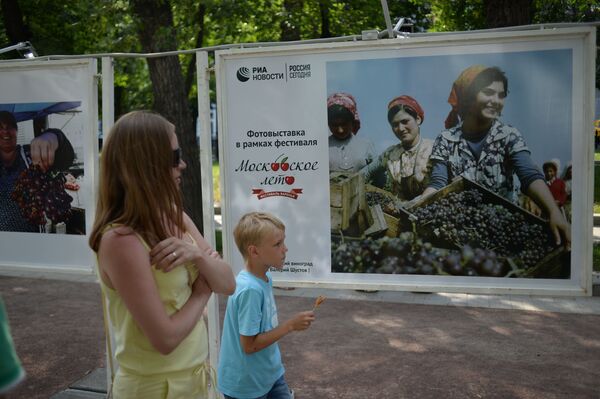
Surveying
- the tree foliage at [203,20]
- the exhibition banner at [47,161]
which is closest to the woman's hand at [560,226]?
the exhibition banner at [47,161]

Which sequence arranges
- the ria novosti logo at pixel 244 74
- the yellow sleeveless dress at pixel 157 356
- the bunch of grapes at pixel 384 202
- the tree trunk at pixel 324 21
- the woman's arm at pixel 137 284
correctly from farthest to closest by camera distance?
the tree trunk at pixel 324 21 → the ria novosti logo at pixel 244 74 → the bunch of grapes at pixel 384 202 → the yellow sleeveless dress at pixel 157 356 → the woman's arm at pixel 137 284

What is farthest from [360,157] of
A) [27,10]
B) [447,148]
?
[27,10]

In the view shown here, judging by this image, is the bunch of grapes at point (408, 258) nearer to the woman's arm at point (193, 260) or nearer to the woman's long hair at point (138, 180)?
the woman's arm at point (193, 260)

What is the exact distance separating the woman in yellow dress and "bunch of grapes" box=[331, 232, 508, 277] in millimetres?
1763

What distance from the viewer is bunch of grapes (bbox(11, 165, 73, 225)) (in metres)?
4.46

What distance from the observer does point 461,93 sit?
368 cm

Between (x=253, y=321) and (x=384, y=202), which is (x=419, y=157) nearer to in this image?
(x=384, y=202)

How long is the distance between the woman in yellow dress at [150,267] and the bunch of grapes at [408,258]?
176 cm

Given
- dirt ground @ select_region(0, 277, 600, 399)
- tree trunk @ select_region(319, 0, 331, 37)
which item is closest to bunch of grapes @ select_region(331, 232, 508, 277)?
dirt ground @ select_region(0, 277, 600, 399)

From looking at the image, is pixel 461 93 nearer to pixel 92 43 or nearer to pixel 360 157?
pixel 360 157

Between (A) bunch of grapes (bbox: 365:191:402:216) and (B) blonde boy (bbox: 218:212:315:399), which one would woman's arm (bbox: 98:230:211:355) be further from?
(A) bunch of grapes (bbox: 365:191:402:216)

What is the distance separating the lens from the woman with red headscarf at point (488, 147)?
3590mm

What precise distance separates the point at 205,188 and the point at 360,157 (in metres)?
0.96

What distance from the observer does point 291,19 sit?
14.5 metres
